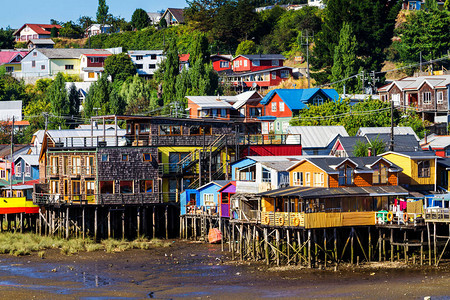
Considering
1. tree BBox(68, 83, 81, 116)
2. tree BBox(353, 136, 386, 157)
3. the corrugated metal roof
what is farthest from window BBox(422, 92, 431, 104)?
tree BBox(68, 83, 81, 116)

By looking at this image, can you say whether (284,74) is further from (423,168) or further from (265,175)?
(265,175)

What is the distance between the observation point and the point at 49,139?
79.6 meters

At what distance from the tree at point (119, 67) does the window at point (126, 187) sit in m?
76.6

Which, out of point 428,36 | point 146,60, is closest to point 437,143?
point 428,36

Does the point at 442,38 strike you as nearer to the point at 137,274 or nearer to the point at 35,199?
the point at 35,199

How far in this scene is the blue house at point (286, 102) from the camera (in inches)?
4176

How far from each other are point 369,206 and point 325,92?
166 ft

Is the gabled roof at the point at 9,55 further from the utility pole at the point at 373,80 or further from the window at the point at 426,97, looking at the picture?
the window at the point at 426,97

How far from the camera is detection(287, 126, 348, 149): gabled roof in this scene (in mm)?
84375

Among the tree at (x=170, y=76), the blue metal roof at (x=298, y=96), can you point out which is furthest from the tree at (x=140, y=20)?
the blue metal roof at (x=298, y=96)

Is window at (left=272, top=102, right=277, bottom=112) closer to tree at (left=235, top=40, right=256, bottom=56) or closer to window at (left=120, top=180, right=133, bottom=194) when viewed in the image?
window at (left=120, top=180, right=133, bottom=194)

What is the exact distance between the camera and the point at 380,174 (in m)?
61.6

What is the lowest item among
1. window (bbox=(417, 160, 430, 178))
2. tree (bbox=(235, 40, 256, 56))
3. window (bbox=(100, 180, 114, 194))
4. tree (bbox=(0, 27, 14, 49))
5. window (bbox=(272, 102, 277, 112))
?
window (bbox=(100, 180, 114, 194))

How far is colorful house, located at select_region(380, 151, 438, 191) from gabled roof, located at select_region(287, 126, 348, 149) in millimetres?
19185
